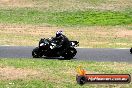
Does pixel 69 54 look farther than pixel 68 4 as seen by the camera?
No

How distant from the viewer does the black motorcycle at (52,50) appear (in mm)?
25062

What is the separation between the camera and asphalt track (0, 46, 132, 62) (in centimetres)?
2550

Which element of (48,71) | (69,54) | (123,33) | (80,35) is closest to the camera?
(48,71)

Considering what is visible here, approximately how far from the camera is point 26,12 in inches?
2013

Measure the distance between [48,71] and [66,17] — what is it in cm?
2875

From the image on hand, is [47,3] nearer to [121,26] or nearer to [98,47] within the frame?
[121,26]

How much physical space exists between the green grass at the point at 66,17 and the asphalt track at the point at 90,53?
15836 mm

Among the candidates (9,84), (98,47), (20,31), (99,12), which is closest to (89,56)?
(98,47)

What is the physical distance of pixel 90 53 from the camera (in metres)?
27.5

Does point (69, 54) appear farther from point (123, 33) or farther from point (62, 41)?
point (123, 33)

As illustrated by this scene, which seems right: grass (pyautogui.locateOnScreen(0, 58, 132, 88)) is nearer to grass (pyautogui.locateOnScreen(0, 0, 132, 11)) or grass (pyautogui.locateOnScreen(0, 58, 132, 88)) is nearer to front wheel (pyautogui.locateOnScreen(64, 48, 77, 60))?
front wheel (pyautogui.locateOnScreen(64, 48, 77, 60))

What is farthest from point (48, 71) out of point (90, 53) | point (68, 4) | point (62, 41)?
point (68, 4)

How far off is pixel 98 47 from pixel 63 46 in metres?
6.44

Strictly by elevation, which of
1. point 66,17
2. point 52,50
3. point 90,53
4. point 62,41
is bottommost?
point 90,53
